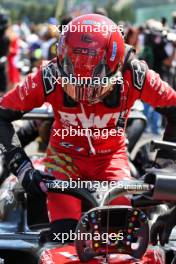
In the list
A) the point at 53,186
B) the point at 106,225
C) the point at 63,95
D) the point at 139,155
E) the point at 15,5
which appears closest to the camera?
the point at 106,225

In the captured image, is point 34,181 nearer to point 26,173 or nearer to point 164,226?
point 26,173

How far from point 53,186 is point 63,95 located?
31.1 inches

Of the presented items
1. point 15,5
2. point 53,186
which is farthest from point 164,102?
point 15,5

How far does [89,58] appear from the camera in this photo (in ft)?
11.8

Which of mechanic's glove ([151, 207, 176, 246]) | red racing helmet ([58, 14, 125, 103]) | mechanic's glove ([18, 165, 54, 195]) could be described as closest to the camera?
mechanic's glove ([151, 207, 176, 246])

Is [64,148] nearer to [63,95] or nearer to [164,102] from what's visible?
[63,95]

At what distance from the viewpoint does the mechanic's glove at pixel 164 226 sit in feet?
9.98

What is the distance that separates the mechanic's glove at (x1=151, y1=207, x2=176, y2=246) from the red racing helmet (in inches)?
32.3

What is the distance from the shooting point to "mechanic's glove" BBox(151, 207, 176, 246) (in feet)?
9.98

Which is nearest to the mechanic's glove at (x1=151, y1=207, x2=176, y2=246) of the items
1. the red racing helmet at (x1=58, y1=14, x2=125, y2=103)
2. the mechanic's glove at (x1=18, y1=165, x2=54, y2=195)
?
the mechanic's glove at (x1=18, y1=165, x2=54, y2=195)

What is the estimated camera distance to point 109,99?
13.1ft

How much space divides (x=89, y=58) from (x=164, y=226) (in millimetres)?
1001

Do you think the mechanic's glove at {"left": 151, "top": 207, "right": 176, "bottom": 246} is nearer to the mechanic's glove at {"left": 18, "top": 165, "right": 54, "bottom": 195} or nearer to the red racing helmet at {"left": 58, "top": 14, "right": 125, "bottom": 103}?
the mechanic's glove at {"left": 18, "top": 165, "right": 54, "bottom": 195}

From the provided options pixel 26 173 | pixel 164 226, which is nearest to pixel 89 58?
pixel 26 173
